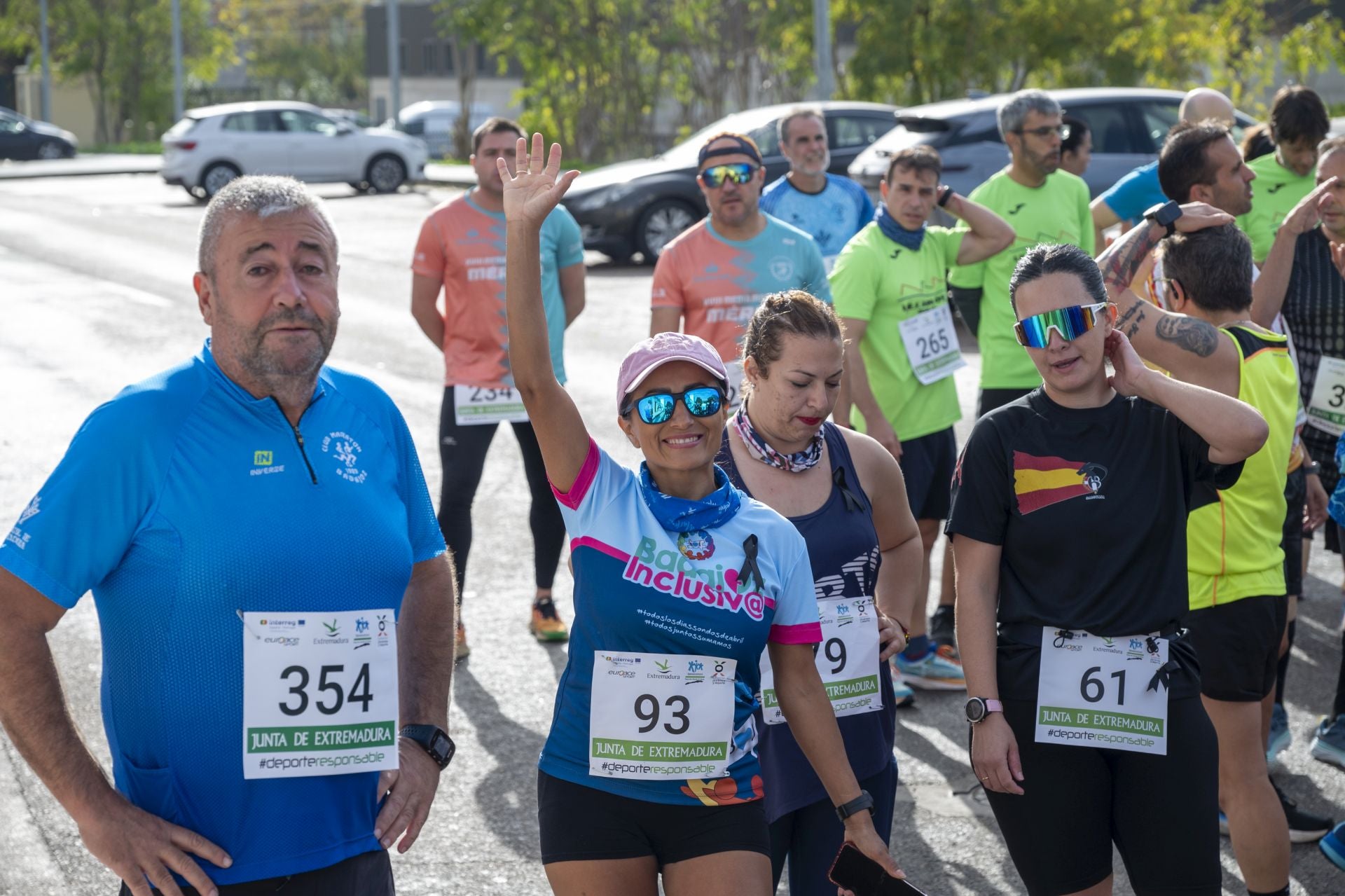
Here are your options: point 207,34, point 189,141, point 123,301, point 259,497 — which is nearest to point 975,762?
point 259,497

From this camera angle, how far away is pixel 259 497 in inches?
112

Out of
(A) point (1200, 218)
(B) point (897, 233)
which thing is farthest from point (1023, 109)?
(A) point (1200, 218)

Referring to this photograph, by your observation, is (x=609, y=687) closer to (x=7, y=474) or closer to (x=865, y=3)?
(x=7, y=474)

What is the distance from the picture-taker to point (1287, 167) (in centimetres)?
693

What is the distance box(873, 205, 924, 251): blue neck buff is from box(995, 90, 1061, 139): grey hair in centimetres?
89

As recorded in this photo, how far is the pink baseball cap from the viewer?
3.28 metres

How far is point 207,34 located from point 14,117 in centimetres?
1435

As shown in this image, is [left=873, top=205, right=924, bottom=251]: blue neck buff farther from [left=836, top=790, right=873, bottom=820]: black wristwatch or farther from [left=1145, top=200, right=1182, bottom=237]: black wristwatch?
[left=836, top=790, right=873, bottom=820]: black wristwatch

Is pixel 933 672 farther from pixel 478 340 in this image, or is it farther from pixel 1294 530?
pixel 478 340

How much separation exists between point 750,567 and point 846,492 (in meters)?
0.66

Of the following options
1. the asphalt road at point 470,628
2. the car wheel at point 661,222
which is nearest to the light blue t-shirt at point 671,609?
the asphalt road at point 470,628

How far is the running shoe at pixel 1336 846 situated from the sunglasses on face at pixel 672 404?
2.39 metres

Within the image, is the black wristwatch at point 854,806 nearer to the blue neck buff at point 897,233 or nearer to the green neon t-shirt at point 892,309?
the green neon t-shirt at point 892,309

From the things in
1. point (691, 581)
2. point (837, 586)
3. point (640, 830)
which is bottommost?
point (640, 830)
